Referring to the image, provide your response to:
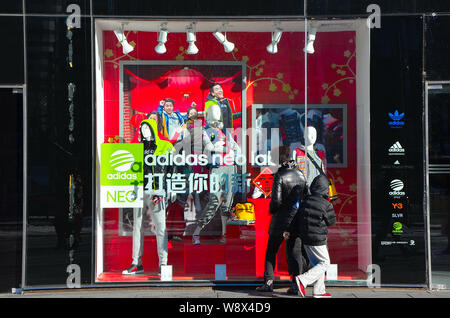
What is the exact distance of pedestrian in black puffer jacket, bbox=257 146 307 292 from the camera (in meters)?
7.89

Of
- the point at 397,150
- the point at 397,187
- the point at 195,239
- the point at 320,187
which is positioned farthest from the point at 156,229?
the point at 397,150

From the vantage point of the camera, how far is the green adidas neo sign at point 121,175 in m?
8.48

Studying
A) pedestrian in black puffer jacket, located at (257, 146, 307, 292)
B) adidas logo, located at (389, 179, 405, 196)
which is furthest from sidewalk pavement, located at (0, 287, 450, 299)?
adidas logo, located at (389, 179, 405, 196)

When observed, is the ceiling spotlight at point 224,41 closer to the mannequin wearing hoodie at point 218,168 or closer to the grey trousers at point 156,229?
the mannequin wearing hoodie at point 218,168

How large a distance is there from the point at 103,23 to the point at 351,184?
464 cm

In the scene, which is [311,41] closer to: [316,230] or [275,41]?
[275,41]

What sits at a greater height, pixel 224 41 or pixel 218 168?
pixel 224 41

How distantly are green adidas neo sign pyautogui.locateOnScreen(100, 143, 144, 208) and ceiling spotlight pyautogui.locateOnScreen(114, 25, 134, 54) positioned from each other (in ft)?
5.11

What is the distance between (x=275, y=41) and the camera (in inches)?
351

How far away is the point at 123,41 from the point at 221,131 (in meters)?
2.14

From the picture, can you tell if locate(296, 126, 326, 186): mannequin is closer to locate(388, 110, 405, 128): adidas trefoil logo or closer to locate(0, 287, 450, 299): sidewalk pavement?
locate(388, 110, 405, 128): adidas trefoil logo

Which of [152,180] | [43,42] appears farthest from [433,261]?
[43,42]

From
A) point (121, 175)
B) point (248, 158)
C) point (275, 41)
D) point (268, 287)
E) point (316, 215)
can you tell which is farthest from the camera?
point (275, 41)

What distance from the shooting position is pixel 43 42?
820 cm
